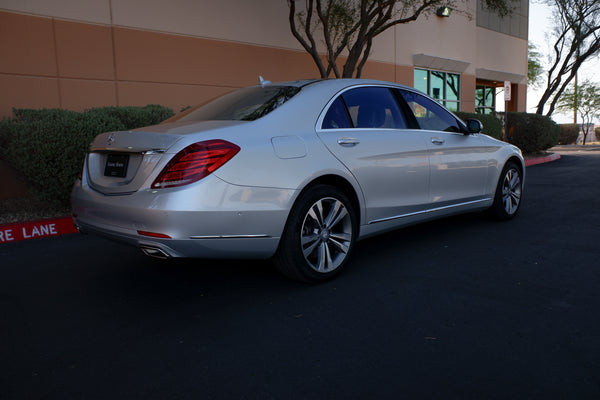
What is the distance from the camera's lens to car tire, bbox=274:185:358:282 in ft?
11.6

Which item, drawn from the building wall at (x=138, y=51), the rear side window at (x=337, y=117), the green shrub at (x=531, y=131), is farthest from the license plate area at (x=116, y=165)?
the green shrub at (x=531, y=131)

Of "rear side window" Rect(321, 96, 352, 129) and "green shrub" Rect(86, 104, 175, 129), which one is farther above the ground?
"green shrub" Rect(86, 104, 175, 129)

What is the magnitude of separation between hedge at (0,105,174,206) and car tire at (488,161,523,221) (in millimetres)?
4831

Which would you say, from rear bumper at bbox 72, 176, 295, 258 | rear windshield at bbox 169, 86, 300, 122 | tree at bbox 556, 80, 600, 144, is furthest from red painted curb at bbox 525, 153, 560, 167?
tree at bbox 556, 80, 600, 144

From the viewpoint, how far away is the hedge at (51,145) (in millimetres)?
6000

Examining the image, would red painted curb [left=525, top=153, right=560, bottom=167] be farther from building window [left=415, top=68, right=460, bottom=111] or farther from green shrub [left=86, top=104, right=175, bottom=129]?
green shrub [left=86, top=104, right=175, bottom=129]

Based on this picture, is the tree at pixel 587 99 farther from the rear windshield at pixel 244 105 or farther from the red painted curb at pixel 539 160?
the rear windshield at pixel 244 105

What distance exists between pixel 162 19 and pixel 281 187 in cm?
801

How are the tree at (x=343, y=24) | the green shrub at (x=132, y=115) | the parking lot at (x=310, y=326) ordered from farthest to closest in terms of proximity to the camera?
1. the tree at (x=343, y=24)
2. the green shrub at (x=132, y=115)
3. the parking lot at (x=310, y=326)

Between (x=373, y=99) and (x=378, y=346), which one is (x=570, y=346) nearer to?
(x=378, y=346)

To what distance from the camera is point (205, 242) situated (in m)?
3.14

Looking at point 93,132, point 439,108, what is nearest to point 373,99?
point 439,108

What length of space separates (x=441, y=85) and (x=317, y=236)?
51.9ft

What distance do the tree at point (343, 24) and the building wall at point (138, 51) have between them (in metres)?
0.72
